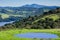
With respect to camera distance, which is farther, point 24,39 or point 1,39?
point 24,39

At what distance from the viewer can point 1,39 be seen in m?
61.7

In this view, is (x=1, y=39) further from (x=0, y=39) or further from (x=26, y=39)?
(x=26, y=39)

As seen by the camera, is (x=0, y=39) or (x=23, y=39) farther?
(x=23, y=39)

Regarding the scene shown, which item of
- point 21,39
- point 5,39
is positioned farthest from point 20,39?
point 5,39

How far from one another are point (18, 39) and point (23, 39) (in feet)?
5.57

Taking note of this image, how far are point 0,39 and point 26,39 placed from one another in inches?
362

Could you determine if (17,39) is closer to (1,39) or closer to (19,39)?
(19,39)

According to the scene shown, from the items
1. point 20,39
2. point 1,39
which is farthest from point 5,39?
point 20,39

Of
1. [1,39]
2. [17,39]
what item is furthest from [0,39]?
[17,39]

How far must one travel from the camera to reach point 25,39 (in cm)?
6612

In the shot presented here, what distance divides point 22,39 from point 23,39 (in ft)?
1.33

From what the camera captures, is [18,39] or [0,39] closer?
[0,39]

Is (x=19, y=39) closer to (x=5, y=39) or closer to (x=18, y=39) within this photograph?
(x=18, y=39)

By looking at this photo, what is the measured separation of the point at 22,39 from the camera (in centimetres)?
6600
